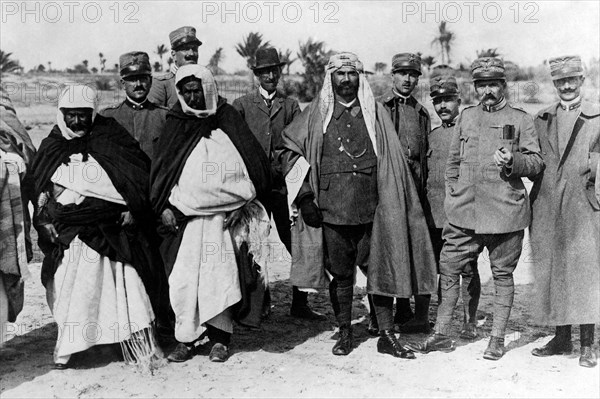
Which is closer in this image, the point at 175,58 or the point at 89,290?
the point at 89,290

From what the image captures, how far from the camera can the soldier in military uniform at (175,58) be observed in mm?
6305

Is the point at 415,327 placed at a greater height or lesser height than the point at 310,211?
lesser

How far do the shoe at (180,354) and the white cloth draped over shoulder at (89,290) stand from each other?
31 cm

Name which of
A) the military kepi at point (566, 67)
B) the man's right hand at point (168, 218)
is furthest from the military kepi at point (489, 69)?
the man's right hand at point (168, 218)

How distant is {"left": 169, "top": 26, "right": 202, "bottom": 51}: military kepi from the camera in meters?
6.38

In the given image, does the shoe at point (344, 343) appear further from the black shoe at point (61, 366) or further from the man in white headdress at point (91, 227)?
the black shoe at point (61, 366)

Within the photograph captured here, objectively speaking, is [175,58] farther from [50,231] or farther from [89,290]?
[89,290]

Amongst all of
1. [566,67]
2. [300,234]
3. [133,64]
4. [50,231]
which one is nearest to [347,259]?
[300,234]

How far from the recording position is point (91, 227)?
491 centimetres

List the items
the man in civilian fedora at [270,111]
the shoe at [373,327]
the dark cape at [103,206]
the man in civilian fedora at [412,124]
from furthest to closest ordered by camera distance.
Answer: the man in civilian fedora at [270,111] < the shoe at [373,327] < the man in civilian fedora at [412,124] < the dark cape at [103,206]

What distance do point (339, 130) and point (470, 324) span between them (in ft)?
6.93

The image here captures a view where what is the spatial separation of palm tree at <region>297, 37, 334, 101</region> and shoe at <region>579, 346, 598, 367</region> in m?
19.2

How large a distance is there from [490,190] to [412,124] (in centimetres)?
107

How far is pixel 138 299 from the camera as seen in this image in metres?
5.02
